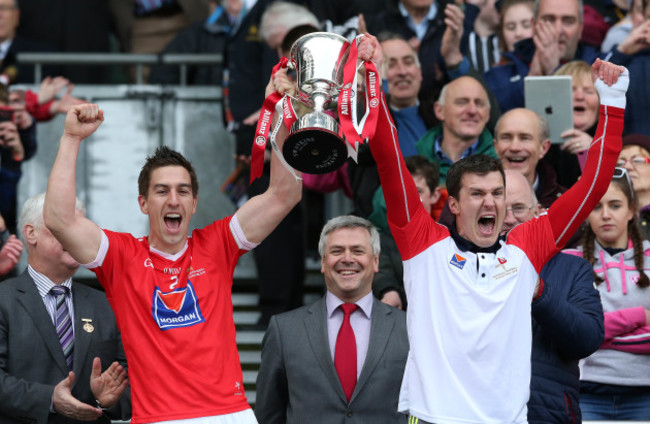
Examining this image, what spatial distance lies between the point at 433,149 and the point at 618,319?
6.43 feet

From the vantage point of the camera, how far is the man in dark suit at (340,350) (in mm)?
6016

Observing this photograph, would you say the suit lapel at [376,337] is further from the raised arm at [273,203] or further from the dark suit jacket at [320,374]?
the raised arm at [273,203]

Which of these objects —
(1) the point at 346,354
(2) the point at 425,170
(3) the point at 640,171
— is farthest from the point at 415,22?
(1) the point at 346,354

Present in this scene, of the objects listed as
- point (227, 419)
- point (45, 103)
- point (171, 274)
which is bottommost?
point (227, 419)

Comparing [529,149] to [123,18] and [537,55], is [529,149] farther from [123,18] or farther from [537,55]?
[123,18]

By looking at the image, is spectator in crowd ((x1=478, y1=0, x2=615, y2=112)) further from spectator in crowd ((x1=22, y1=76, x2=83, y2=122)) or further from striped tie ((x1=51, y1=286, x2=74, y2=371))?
striped tie ((x1=51, y1=286, x2=74, y2=371))

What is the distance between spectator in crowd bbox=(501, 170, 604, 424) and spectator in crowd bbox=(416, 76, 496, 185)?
1.69 m

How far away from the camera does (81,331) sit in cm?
598

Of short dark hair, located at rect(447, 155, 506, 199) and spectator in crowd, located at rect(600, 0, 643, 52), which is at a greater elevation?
spectator in crowd, located at rect(600, 0, 643, 52)

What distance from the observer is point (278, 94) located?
5387mm

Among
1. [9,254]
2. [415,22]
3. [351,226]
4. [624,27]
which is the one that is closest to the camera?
[351,226]

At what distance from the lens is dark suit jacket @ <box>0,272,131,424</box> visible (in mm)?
5797

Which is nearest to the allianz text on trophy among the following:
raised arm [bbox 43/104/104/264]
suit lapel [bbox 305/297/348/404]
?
raised arm [bbox 43/104/104/264]

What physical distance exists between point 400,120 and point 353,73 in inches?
116
